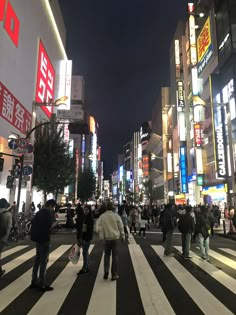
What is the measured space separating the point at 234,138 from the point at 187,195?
66.5ft

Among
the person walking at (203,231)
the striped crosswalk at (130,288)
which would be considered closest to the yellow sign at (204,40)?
the person walking at (203,231)

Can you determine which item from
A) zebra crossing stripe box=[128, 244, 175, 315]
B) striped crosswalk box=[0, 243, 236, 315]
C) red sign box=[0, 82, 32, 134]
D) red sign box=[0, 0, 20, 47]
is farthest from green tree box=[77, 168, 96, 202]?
zebra crossing stripe box=[128, 244, 175, 315]

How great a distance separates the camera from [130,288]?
21.9 ft

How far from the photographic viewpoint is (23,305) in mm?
5535

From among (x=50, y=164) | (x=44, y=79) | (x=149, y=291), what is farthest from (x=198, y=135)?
(x=149, y=291)

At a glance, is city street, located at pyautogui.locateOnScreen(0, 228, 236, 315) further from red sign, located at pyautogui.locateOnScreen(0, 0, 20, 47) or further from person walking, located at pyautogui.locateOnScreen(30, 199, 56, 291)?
red sign, located at pyautogui.locateOnScreen(0, 0, 20, 47)

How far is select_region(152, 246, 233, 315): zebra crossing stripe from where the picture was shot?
17.5 ft

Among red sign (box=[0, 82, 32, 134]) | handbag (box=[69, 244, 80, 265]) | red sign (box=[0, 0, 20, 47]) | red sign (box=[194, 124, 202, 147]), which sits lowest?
handbag (box=[69, 244, 80, 265])

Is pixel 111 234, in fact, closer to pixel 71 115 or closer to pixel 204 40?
pixel 71 115

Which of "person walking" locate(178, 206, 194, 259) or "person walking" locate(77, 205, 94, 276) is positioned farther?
"person walking" locate(178, 206, 194, 259)

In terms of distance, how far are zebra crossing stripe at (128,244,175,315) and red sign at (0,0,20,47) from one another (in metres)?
19.2

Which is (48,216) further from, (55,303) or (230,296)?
(230,296)

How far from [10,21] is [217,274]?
2229 centimetres

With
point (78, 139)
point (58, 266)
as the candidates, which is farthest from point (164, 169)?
point (58, 266)
